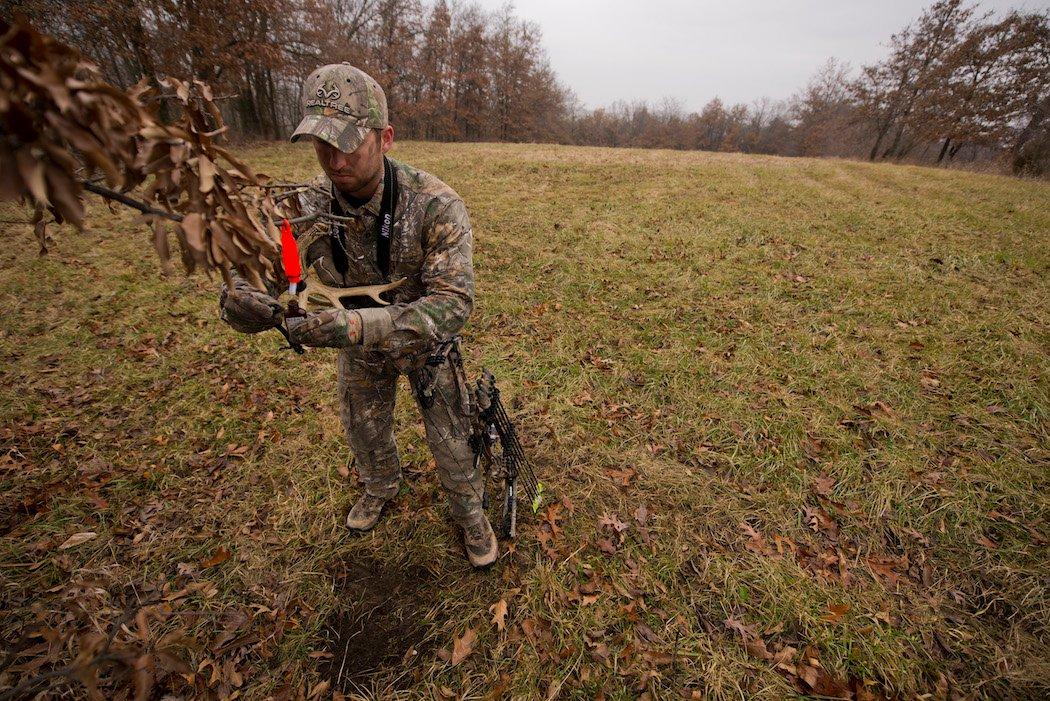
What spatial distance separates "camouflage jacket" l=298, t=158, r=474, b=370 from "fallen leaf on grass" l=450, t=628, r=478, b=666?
7.14 ft

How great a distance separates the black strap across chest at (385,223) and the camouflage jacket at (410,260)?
29 mm

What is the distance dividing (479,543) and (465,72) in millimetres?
47390

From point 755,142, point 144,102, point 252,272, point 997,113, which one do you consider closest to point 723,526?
point 252,272

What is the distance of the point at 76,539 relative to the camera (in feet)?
12.5

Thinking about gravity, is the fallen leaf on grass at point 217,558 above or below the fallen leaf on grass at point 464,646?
above

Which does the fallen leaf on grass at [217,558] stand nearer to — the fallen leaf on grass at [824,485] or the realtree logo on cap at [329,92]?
the realtree logo on cap at [329,92]

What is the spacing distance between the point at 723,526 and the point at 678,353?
2.83 metres

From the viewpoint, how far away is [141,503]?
421 cm

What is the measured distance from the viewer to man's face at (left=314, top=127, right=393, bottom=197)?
2.53 m

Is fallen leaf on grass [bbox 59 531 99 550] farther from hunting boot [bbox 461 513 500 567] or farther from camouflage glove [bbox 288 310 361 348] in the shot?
camouflage glove [bbox 288 310 361 348]

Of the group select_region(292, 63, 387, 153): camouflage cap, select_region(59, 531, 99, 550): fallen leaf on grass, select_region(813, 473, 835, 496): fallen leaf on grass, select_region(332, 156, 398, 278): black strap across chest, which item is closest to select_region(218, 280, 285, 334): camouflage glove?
select_region(332, 156, 398, 278): black strap across chest

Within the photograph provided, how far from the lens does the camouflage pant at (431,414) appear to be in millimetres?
3295

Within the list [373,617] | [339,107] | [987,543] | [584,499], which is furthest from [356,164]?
[987,543]

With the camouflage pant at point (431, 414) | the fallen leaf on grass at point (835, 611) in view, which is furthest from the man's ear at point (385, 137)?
the fallen leaf on grass at point (835, 611)
